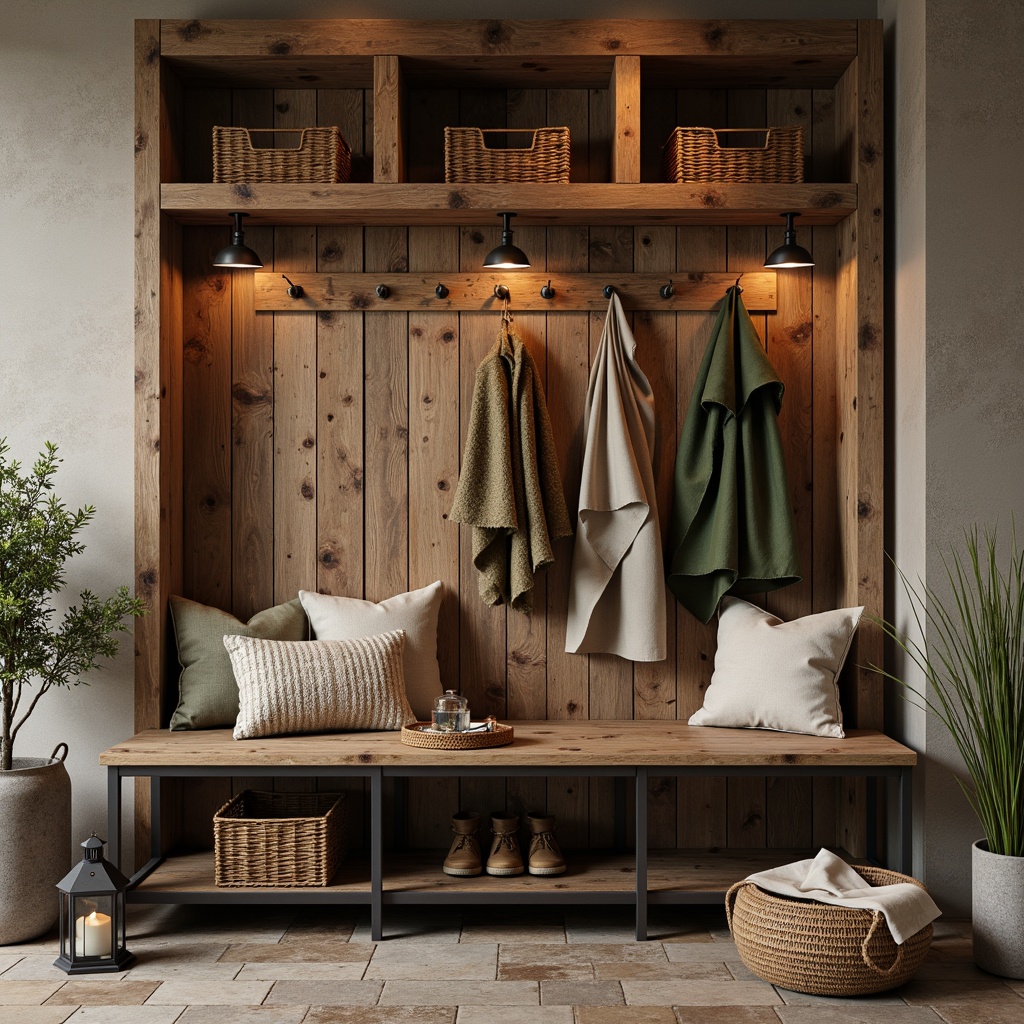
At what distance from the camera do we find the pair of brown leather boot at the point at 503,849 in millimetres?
3186

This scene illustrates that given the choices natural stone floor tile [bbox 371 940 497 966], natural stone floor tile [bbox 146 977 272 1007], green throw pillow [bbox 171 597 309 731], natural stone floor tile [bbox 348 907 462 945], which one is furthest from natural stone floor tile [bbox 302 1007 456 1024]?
green throw pillow [bbox 171 597 309 731]

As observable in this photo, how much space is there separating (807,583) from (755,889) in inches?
45.4

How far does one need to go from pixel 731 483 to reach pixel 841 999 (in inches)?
57.8

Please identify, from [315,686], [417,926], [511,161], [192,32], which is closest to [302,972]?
[417,926]

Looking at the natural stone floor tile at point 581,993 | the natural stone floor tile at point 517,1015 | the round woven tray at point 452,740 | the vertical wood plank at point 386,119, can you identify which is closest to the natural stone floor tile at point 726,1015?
the natural stone floor tile at point 581,993

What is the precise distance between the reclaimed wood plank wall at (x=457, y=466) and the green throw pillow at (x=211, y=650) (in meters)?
0.16

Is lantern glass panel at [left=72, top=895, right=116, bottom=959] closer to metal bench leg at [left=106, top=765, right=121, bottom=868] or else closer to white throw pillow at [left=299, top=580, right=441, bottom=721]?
metal bench leg at [left=106, top=765, right=121, bottom=868]

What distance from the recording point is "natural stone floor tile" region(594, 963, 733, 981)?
2.76 meters

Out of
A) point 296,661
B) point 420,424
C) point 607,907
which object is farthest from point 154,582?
point 607,907

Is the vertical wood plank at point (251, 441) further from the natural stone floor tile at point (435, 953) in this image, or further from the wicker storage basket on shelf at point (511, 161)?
the natural stone floor tile at point (435, 953)

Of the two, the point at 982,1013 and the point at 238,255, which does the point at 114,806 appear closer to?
the point at 238,255

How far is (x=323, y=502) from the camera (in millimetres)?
3592

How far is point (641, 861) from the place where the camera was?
3.02 m

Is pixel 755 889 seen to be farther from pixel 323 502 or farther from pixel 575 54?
pixel 575 54
